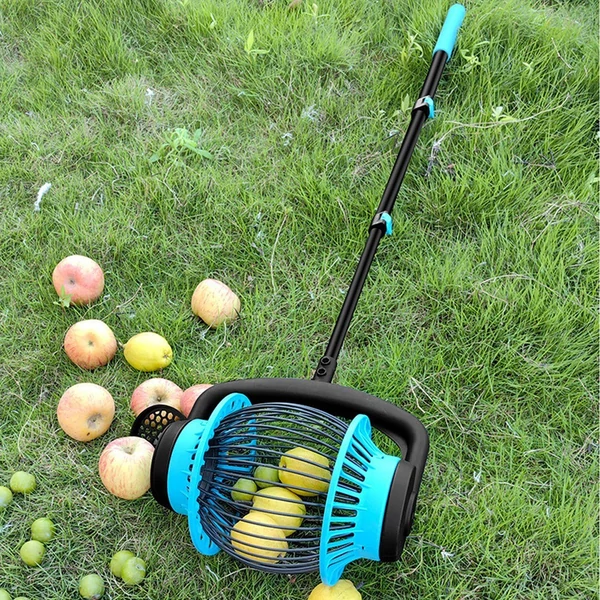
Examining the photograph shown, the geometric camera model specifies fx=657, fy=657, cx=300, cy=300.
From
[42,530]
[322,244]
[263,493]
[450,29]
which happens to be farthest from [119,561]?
[450,29]

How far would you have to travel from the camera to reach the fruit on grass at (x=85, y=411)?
2496mm

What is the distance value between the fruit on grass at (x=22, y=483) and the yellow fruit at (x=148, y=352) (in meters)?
0.58

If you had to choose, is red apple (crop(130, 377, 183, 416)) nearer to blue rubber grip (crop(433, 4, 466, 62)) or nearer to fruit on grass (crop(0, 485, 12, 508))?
fruit on grass (crop(0, 485, 12, 508))

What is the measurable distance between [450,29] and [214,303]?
1749mm

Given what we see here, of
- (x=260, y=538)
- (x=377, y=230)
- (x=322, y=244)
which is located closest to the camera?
(x=260, y=538)

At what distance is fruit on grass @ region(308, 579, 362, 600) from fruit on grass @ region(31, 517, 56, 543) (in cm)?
98

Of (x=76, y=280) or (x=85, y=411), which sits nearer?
(x=85, y=411)

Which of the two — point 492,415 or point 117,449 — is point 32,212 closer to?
point 117,449

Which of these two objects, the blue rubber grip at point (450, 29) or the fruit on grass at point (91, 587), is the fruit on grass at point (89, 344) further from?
the blue rubber grip at point (450, 29)

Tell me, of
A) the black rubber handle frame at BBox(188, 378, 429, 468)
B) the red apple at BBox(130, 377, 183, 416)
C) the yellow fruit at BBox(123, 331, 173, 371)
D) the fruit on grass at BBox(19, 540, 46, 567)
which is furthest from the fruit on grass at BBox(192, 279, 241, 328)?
the fruit on grass at BBox(19, 540, 46, 567)

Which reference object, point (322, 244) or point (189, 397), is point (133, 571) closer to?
point (189, 397)

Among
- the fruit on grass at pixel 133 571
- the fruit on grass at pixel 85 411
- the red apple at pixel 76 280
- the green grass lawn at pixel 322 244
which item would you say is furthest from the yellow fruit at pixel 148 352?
the fruit on grass at pixel 133 571

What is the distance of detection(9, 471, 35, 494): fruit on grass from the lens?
2.46 metres

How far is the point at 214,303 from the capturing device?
2775 mm
